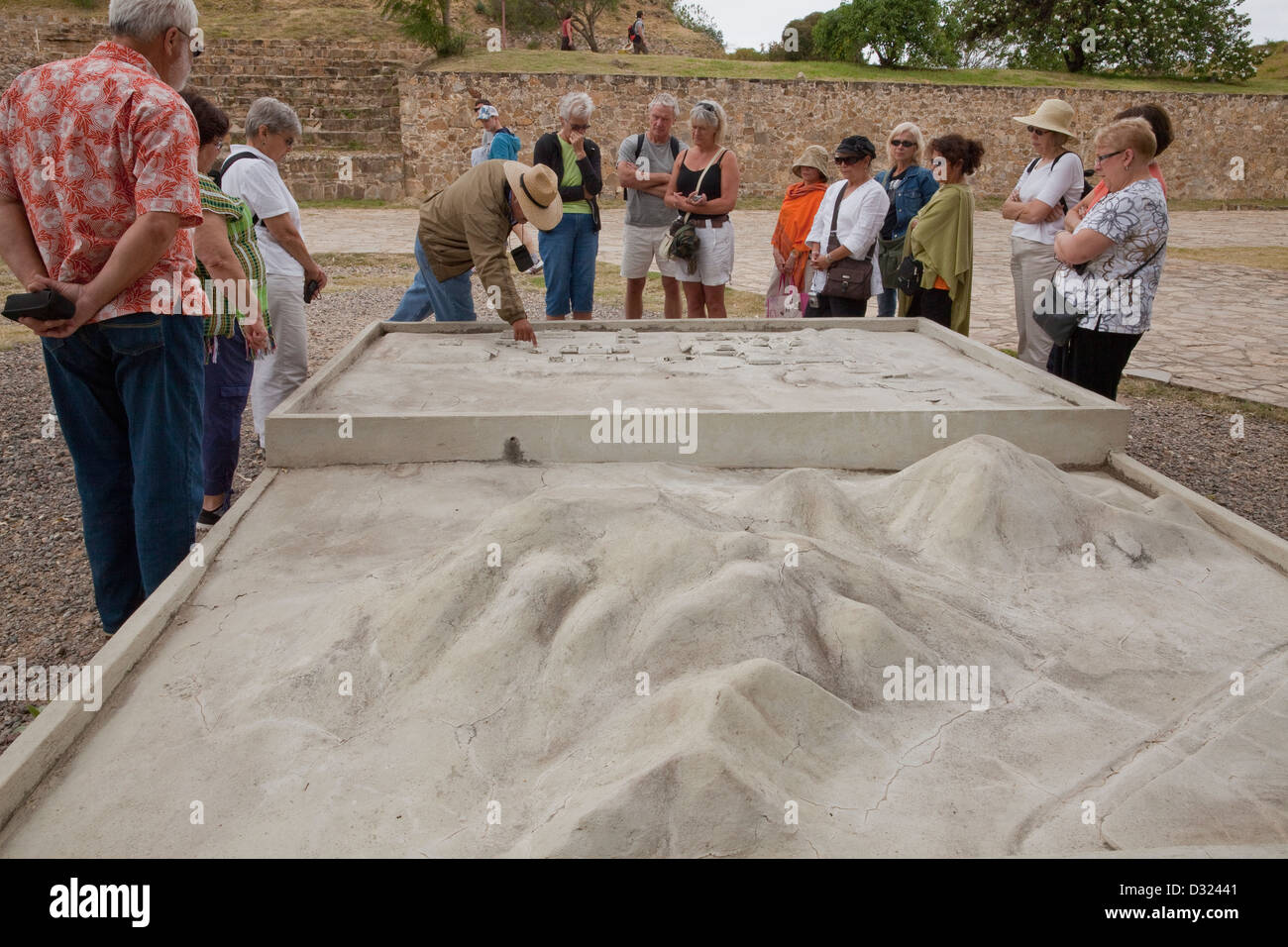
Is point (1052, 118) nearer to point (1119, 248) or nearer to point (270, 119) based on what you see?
point (1119, 248)

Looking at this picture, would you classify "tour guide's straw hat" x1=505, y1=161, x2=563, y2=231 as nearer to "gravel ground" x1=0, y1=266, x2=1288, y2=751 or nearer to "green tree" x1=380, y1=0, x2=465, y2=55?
"gravel ground" x1=0, y1=266, x2=1288, y2=751

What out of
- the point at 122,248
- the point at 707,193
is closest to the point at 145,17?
the point at 122,248

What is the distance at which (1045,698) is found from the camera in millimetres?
2596

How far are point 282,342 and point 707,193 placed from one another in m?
3.10

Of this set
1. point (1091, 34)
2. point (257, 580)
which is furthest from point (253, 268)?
point (1091, 34)

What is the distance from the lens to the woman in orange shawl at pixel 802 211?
21.4 ft

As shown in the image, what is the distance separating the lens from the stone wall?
68.2ft

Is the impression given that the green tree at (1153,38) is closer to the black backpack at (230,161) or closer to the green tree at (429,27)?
the green tree at (429,27)

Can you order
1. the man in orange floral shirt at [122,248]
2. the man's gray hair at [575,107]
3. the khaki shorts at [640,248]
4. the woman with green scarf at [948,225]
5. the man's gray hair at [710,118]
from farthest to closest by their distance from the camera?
the khaki shorts at [640,248] < the man's gray hair at [575,107] < the man's gray hair at [710,118] < the woman with green scarf at [948,225] < the man in orange floral shirt at [122,248]

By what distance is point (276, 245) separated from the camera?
496 centimetres

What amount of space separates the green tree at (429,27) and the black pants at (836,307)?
18.3m

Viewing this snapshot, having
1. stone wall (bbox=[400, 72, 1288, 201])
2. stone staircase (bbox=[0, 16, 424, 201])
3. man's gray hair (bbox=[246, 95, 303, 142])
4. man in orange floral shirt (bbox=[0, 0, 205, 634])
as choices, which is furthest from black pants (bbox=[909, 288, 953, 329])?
stone staircase (bbox=[0, 16, 424, 201])

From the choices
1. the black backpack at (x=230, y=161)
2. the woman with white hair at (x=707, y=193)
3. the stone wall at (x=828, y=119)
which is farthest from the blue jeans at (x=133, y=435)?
the stone wall at (x=828, y=119)
